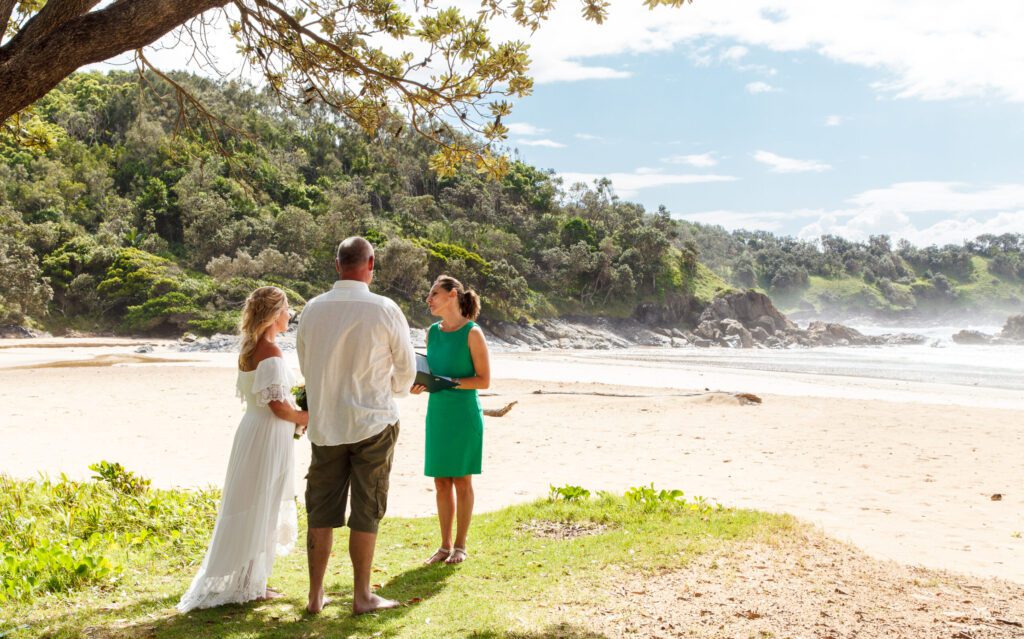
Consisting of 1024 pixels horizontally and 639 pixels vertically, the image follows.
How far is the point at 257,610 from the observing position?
3.53 metres

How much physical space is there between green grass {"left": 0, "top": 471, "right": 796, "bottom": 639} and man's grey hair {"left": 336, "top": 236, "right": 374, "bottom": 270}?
1.63m

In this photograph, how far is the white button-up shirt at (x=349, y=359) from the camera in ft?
11.0

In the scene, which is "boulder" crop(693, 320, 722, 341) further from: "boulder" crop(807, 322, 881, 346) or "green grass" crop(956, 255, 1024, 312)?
"green grass" crop(956, 255, 1024, 312)

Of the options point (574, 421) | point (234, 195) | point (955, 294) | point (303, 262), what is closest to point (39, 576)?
point (574, 421)

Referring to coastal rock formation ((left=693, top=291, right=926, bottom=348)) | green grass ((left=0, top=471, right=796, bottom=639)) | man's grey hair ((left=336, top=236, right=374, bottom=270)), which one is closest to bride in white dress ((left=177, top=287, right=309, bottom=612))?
green grass ((left=0, top=471, right=796, bottom=639))

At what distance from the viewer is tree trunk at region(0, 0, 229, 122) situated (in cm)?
314

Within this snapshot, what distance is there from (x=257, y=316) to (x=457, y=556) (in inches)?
75.7

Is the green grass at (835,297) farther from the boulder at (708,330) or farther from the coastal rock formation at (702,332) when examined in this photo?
the boulder at (708,330)

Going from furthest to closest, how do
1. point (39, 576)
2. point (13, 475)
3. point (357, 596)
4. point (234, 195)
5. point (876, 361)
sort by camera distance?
point (234, 195) → point (876, 361) → point (13, 475) → point (39, 576) → point (357, 596)

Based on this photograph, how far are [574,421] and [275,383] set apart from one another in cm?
957

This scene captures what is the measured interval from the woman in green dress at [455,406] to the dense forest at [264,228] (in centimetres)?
3164

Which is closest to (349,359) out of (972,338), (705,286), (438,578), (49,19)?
(438,578)

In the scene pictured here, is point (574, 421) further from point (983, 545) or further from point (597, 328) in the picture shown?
point (597, 328)

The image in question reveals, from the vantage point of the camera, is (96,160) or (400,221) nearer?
(96,160)
